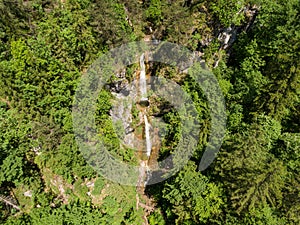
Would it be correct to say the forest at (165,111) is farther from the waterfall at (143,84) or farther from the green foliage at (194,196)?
the waterfall at (143,84)

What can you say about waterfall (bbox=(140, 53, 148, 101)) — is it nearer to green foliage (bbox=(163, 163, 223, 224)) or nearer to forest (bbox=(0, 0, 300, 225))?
forest (bbox=(0, 0, 300, 225))

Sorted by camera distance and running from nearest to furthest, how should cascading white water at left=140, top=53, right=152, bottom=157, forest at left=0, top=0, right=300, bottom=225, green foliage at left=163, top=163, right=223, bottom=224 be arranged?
forest at left=0, top=0, right=300, bottom=225
green foliage at left=163, top=163, right=223, bottom=224
cascading white water at left=140, top=53, right=152, bottom=157

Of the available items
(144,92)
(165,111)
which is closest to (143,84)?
(144,92)

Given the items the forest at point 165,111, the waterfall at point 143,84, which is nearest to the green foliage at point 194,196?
the forest at point 165,111

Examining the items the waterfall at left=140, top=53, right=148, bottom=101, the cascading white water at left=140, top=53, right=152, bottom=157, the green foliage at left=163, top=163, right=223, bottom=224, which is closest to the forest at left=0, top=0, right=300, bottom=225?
the green foliage at left=163, top=163, right=223, bottom=224

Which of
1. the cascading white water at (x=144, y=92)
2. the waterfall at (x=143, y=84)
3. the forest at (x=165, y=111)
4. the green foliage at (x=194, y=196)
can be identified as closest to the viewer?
the forest at (x=165, y=111)

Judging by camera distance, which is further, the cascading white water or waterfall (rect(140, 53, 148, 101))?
waterfall (rect(140, 53, 148, 101))

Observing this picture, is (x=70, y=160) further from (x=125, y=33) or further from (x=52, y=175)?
(x=125, y=33)

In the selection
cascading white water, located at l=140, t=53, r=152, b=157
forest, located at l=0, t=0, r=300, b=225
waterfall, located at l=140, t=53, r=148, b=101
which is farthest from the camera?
waterfall, located at l=140, t=53, r=148, b=101
